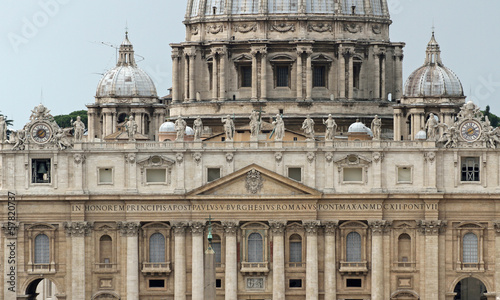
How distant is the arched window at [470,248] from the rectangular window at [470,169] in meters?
3.99

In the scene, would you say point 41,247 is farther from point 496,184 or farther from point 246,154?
point 496,184

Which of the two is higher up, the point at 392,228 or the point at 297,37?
the point at 297,37

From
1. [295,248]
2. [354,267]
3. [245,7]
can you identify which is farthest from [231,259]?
[245,7]

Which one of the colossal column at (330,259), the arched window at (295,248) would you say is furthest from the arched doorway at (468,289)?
the arched window at (295,248)

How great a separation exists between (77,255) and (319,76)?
34603 millimetres

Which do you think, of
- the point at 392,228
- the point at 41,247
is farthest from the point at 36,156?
the point at 392,228

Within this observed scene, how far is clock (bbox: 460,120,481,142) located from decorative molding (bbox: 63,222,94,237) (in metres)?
27.8

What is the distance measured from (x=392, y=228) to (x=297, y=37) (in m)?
29.0

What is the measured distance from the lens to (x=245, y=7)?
610 feet

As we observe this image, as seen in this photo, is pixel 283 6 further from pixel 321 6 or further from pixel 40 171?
pixel 40 171

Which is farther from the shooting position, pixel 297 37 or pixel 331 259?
pixel 297 37

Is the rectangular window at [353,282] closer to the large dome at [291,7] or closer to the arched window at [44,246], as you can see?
the arched window at [44,246]

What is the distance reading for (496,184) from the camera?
522 ft

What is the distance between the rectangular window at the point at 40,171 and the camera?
6309 inches
